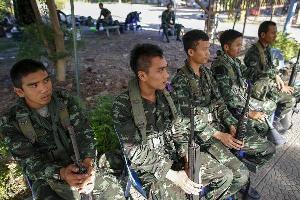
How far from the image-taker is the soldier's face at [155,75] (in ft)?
8.86

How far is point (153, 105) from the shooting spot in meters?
2.82

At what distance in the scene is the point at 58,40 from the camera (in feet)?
21.0

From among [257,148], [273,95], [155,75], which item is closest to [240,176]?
[257,148]

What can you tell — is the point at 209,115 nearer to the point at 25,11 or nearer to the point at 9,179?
the point at 9,179

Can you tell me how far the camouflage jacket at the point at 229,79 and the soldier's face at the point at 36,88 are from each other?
2.12 metres

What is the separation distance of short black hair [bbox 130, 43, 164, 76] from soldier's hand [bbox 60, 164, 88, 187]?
1.06 meters

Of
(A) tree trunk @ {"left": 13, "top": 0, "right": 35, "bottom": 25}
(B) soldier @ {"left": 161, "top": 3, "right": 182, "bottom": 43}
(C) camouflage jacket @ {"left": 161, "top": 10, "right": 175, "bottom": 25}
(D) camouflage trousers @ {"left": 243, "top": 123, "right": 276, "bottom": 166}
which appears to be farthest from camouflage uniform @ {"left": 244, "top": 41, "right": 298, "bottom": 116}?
(C) camouflage jacket @ {"left": 161, "top": 10, "right": 175, "bottom": 25}

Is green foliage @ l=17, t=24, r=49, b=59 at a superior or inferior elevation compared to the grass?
superior

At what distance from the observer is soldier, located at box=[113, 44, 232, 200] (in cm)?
260

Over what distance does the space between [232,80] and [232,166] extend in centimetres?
119

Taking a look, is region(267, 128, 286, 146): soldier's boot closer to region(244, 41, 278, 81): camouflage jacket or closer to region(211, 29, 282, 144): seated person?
region(211, 29, 282, 144): seated person

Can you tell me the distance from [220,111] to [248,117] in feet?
1.75

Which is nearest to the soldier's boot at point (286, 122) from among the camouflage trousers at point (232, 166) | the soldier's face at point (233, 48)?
the soldier's face at point (233, 48)

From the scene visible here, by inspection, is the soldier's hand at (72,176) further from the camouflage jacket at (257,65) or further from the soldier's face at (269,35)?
the soldier's face at (269,35)
